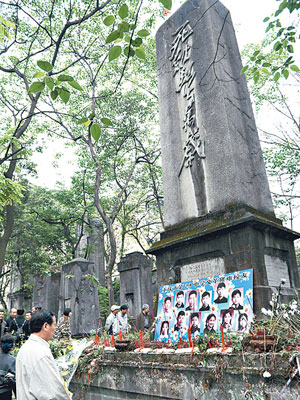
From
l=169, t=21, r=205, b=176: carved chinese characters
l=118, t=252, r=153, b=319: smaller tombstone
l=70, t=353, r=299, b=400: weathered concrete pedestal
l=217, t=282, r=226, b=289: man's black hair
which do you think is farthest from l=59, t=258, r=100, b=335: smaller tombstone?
l=217, t=282, r=226, b=289: man's black hair

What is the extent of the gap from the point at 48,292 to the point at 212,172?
8867 mm

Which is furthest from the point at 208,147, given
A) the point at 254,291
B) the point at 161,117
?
the point at 254,291

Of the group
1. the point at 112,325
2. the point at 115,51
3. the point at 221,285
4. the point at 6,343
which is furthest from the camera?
the point at 112,325

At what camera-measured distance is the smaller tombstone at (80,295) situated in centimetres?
1051

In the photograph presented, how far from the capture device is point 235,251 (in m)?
5.10

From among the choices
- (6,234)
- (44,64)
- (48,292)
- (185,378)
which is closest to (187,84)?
(44,64)

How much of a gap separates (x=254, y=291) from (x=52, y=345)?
3.50m

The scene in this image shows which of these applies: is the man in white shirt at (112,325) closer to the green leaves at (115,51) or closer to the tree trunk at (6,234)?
the tree trunk at (6,234)

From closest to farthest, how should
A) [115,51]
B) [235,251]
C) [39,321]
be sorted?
[115,51] → [39,321] → [235,251]

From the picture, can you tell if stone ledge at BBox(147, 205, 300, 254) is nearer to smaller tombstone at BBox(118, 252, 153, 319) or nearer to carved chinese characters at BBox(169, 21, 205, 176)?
carved chinese characters at BBox(169, 21, 205, 176)

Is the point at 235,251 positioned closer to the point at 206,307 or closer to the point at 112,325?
the point at 206,307

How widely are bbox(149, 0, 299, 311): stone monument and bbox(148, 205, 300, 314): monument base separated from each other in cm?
2

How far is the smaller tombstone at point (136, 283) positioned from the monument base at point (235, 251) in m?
4.93

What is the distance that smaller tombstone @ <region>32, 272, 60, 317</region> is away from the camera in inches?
480
